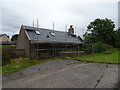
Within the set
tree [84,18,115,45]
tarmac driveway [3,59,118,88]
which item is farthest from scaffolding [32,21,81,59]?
tree [84,18,115,45]

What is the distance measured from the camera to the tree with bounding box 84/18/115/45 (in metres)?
25.9

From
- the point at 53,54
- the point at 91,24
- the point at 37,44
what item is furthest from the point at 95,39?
the point at 37,44

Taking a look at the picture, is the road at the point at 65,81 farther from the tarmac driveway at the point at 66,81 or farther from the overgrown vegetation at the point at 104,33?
the overgrown vegetation at the point at 104,33

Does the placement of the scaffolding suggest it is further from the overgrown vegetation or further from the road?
the overgrown vegetation

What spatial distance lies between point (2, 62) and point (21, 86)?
6.44 meters

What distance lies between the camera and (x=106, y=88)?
12.4 feet

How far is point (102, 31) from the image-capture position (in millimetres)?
26234

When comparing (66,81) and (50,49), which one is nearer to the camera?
(66,81)

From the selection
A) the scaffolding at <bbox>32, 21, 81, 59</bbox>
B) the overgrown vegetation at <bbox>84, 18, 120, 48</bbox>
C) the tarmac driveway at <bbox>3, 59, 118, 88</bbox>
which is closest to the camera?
the tarmac driveway at <bbox>3, 59, 118, 88</bbox>

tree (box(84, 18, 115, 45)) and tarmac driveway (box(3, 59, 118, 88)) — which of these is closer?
tarmac driveway (box(3, 59, 118, 88))

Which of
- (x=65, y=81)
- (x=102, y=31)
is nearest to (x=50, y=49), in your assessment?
(x=65, y=81)

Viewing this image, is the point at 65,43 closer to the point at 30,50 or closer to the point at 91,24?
the point at 30,50

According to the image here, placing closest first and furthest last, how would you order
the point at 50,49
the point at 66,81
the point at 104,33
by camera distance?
the point at 66,81
the point at 50,49
the point at 104,33

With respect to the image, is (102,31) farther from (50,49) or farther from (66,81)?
(66,81)
